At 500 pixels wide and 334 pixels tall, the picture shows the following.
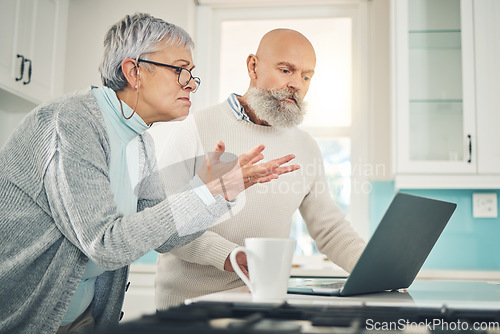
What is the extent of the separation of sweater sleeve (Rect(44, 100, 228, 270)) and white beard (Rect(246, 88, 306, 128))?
28.4 inches

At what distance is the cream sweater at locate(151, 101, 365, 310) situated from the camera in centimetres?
141

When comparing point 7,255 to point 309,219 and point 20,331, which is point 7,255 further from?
point 309,219

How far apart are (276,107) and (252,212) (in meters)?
0.37

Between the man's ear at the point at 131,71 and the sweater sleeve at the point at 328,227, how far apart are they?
687 millimetres

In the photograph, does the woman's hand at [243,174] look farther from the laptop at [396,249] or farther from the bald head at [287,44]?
the bald head at [287,44]

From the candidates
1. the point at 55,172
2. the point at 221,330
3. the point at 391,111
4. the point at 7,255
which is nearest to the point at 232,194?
the point at 55,172

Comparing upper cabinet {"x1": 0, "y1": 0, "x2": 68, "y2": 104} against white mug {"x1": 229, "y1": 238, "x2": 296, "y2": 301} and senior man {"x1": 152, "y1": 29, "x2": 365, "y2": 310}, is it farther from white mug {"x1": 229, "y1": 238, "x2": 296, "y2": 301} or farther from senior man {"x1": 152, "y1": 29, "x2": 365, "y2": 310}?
white mug {"x1": 229, "y1": 238, "x2": 296, "y2": 301}

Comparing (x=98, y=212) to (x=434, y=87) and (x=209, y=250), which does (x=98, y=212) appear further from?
(x=434, y=87)

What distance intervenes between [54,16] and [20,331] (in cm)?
220

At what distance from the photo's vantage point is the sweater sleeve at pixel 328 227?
141cm

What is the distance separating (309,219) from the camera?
5.35 feet

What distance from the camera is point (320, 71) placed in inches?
115

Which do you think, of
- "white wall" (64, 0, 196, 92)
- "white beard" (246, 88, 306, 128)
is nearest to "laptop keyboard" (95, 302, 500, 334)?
"white beard" (246, 88, 306, 128)

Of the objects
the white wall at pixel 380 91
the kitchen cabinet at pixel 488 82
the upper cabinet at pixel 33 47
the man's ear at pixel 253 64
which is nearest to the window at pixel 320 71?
the white wall at pixel 380 91
